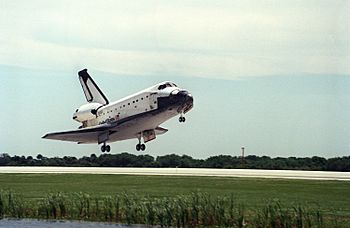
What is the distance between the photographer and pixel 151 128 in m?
62.7

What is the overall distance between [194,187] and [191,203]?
11.2 meters

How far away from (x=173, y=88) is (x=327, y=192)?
21051 mm

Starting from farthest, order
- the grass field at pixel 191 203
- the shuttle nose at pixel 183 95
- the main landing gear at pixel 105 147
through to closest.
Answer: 1. the main landing gear at pixel 105 147
2. the shuttle nose at pixel 183 95
3. the grass field at pixel 191 203

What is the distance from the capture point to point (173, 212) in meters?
29.7

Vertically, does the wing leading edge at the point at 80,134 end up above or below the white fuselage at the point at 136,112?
below

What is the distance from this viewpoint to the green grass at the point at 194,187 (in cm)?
3550

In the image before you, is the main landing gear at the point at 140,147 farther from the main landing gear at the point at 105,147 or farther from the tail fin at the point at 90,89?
the tail fin at the point at 90,89

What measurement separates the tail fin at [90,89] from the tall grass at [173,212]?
3623 cm

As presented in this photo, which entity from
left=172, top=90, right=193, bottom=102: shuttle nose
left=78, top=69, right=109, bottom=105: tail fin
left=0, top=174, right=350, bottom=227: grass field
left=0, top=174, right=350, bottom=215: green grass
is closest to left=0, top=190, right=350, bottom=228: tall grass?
left=0, top=174, right=350, bottom=227: grass field

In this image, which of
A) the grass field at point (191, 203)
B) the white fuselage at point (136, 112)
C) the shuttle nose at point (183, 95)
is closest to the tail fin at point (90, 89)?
the white fuselage at point (136, 112)

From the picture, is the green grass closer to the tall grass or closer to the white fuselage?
the tall grass

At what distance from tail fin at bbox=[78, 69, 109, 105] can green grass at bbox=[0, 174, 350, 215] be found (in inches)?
745

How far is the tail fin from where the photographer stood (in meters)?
70.3

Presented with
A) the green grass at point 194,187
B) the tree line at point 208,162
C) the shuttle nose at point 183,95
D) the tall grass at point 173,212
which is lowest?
the tall grass at point 173,212
